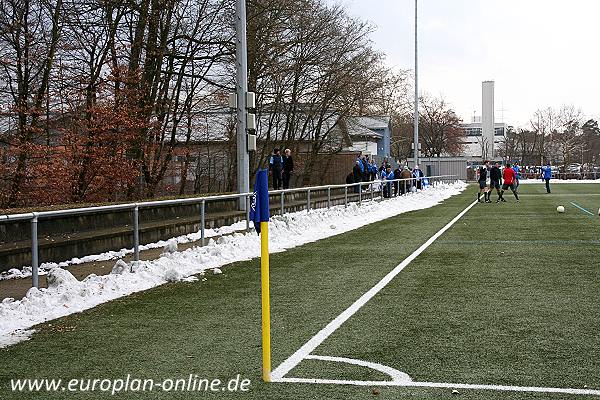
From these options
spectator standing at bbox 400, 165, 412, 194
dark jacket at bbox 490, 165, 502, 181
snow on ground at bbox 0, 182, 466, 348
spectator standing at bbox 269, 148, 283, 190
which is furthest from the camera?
spectator standing at bbox 400, 165, 412, 194

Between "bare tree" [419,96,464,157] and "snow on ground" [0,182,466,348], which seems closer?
"snow on ground" [0,182,466,348]

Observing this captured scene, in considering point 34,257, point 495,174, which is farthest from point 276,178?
point 34,257

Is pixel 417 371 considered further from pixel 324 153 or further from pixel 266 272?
pixel 324 153

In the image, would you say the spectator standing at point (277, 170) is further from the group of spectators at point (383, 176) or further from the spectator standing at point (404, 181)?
the spectator standing at point (404, 181)

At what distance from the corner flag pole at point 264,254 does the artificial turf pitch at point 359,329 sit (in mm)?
204

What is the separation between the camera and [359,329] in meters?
7.92

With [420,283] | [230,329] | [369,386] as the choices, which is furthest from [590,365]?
[420,283]

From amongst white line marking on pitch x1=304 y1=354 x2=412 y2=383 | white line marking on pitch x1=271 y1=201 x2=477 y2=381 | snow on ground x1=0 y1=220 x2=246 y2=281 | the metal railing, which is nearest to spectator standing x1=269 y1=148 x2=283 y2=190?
the metal railing

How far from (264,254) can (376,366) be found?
1339 mm

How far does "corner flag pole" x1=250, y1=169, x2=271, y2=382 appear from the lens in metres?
5.97

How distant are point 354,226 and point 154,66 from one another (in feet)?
33.2

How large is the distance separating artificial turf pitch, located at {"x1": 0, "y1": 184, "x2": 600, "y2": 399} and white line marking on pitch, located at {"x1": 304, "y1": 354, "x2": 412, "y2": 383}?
0.09 meters

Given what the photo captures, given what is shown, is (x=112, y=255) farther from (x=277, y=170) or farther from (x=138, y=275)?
(x=277, y=170)

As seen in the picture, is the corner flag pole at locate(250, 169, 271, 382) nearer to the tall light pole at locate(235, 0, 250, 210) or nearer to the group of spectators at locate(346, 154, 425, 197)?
the tall light pole at locate(235, 0, 250, 210)
